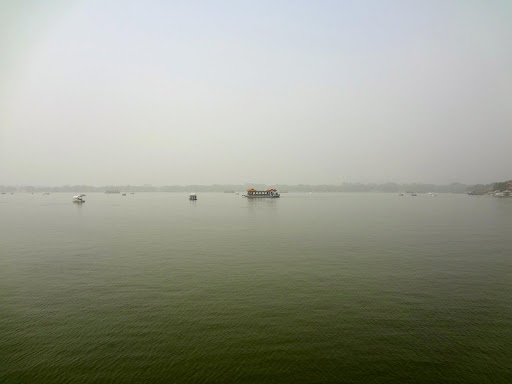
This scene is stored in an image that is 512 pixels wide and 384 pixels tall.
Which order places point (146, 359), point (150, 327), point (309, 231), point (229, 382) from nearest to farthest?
1. point (229, 382)
2. point (146, 359)
3. point (150, 327)
4. point (309, 231)

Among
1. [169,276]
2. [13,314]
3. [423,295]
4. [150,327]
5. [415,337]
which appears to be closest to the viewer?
[415,337]

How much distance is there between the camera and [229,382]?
15.6 metres

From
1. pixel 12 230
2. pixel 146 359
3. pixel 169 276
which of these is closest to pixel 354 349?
pixel 146 359

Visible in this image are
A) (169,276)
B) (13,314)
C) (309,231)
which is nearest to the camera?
(13,314)

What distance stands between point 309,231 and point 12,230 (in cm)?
7151

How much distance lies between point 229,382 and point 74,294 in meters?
20.1

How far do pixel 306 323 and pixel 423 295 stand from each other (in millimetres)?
13032

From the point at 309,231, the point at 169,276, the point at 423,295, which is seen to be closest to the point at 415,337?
the point at 423,295

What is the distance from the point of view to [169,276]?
112 feet

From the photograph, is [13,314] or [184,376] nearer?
[184,376]

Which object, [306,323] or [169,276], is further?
[169,276]

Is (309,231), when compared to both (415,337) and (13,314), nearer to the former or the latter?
(415,337)

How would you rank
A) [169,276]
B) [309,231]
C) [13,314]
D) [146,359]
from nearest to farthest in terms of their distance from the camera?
[146,359] < [13,314] < [169,276] < [309,231]

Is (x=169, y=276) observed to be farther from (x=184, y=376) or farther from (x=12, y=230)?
(x=12, y=230)
